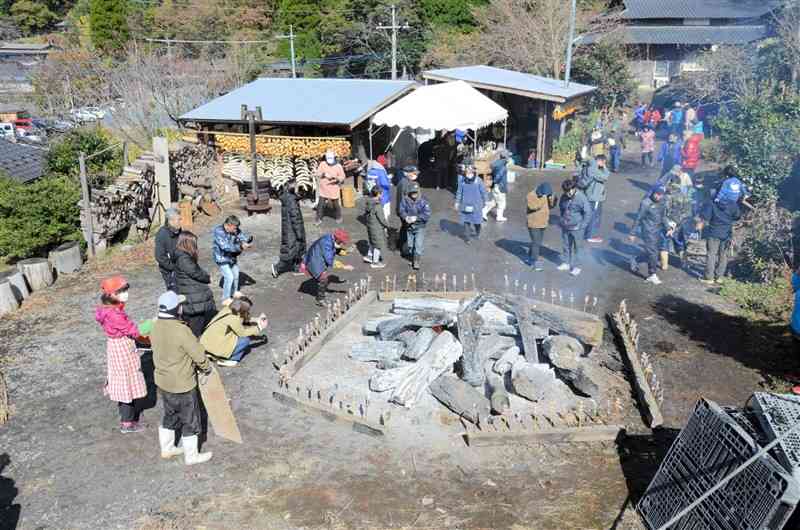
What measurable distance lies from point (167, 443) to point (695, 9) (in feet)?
126

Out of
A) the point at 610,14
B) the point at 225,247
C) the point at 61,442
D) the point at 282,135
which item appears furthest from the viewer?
the point at 610,14

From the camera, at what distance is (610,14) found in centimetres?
3484

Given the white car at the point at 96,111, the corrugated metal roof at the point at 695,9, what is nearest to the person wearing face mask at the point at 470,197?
the white car at the point at 96,111

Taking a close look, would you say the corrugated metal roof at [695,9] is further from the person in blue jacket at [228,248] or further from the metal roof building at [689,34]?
the person in blue jacket at [228,248]

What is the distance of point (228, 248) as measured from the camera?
919 cm

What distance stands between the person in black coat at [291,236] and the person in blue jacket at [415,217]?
1738 millimetres

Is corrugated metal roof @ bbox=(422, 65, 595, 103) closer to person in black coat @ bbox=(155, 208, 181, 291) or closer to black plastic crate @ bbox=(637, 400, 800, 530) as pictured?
person in black coat @ bbox=(155, 208, 181, 291)

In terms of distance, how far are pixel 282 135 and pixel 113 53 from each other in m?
25.4

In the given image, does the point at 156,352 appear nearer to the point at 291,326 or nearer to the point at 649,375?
the point at 291,326

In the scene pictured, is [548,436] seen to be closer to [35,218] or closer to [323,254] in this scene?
[323,254]

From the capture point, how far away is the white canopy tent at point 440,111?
15781 mm

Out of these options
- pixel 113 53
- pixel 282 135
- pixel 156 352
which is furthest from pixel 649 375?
pixel 113 53

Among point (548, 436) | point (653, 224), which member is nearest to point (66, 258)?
point (548, 436)

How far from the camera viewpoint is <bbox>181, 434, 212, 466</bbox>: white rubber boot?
6102mm
